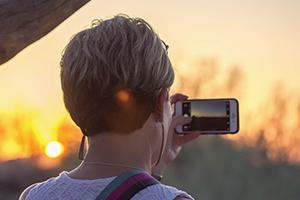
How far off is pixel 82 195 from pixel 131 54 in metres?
0.25

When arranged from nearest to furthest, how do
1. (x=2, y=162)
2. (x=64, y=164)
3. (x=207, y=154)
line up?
(x=64, y=164) → (x=2, y=162) → (x=207, y=154)

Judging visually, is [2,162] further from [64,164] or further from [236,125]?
[236,125]

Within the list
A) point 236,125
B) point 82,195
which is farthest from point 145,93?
point 236,125

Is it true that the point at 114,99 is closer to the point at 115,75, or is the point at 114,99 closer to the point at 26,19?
the point at 115,75

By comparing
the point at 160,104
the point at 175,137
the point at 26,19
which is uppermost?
the point at 26,19

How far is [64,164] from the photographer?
14984mm

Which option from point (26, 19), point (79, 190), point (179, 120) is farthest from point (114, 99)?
point (26, 19)

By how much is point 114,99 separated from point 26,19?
0.55 m

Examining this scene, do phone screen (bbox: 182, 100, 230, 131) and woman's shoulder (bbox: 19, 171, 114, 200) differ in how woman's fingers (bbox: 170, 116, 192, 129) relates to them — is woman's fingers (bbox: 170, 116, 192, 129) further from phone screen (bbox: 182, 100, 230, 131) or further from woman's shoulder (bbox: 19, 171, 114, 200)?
woman's shoulder (bbox: 19, 171, 114, 200)

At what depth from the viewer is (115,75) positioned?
1.48m

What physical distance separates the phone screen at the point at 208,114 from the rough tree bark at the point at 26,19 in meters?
0.35

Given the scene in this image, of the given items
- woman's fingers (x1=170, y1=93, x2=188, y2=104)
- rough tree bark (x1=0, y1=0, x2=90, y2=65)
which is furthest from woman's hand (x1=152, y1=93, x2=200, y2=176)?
rough tree bark (x1=0, y1=0, x2=90, y2=65)

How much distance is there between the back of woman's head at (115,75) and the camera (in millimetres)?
1486

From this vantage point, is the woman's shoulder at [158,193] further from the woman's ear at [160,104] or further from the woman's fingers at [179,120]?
the woman's fingers at [179,120]
